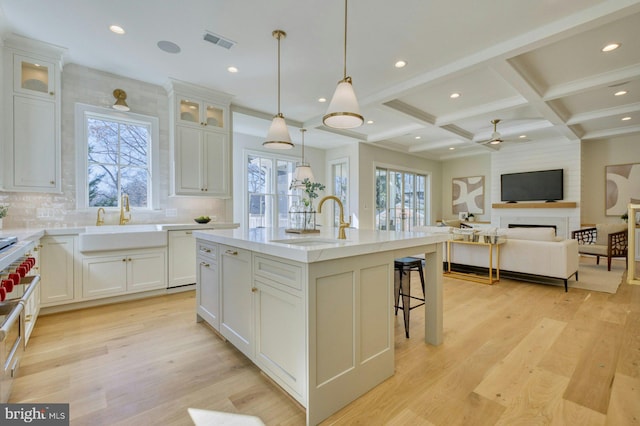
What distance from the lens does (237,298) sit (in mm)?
2066

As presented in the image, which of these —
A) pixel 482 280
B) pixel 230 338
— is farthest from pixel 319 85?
pixel 482 280

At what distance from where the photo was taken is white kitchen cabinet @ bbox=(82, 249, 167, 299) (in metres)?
3.15

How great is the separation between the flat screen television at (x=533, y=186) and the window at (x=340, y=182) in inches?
168

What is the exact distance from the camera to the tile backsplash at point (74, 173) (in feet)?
10.6

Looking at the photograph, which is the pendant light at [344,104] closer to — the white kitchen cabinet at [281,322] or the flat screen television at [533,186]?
the white kitchen cabinet at [281,322]

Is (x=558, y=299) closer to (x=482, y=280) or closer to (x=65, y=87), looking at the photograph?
(x=482, y=280)

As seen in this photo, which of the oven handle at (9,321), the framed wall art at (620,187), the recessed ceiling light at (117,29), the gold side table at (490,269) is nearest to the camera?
the oven handle at (9,321)

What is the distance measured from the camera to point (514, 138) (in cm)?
680

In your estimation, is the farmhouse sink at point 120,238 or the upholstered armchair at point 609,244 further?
the upholstered armchair at point 609,244

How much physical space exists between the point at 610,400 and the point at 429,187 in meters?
7.86

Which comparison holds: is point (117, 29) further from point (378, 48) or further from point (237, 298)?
point (237, 298)

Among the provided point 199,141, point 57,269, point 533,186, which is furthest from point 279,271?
point 533,186

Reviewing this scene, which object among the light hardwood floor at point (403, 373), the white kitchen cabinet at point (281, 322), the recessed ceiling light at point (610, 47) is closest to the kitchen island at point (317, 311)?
the white kitchen cabinet at point (281, 322)

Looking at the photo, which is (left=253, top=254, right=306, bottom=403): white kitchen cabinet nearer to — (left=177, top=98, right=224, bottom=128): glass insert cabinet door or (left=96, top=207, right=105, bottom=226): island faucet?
(left=96, top=207, right=105, bottom=226): island faucet
